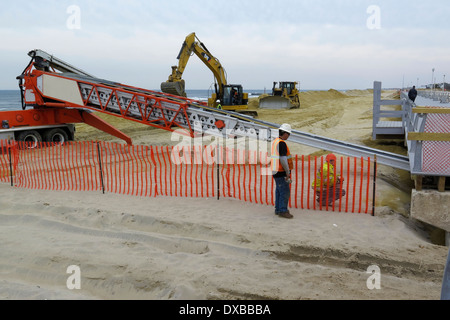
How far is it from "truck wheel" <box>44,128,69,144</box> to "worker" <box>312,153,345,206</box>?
13.0m

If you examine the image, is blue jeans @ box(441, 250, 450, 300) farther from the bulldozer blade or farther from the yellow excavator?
the bulldozer blade

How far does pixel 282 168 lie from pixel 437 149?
126 inches

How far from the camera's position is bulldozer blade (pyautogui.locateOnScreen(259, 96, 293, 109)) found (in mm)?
36938

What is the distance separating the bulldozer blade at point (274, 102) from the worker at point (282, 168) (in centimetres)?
2965


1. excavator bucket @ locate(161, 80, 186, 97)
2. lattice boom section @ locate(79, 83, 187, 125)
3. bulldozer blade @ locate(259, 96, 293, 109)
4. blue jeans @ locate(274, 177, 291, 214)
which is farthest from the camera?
bulldozer blade @ locate(259, 96, 293, 109)

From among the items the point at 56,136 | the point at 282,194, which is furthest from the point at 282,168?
the point at 56,136

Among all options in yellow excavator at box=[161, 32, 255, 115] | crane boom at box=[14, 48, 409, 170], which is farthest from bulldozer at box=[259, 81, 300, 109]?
crane boom at box=[14, 48, 409, 170]

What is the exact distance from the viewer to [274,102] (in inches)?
1459

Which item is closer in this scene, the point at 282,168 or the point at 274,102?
the point at 282,168

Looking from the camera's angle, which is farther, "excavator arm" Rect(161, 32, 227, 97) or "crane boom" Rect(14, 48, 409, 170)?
"excavator arm" Rect(161, 32, 227, 97)

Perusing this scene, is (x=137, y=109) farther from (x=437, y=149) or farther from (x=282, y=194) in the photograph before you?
(x=437, y=149)
